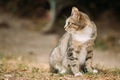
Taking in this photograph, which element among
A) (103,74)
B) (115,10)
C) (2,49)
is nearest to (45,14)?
(115,10)

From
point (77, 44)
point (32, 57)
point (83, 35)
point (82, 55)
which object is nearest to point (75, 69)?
point (82, 55)

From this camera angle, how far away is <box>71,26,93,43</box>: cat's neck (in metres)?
7.29

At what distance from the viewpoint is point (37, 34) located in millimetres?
16391

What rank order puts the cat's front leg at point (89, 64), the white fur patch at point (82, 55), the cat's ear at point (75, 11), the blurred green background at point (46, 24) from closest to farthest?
the cat's ear at point (75, 11) < the white fur patch at point (82, 55) < the cat's front leg at point (89, 64) < the blurred green background at point (46, 24)

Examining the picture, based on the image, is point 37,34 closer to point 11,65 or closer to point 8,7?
point 8,7

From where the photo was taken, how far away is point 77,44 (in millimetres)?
7344

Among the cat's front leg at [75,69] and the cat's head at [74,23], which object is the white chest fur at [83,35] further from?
the cat's front leg at [75,69]

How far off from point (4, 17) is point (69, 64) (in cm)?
1035

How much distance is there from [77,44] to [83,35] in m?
0.19

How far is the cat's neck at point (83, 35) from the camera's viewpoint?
7293 millimetres

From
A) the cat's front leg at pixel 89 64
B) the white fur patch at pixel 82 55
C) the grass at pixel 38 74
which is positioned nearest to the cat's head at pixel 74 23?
the white fur patch at pixel 82 55

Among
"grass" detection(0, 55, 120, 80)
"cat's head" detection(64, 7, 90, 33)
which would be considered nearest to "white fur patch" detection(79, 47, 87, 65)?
"grass" detection(0, 55, 120, 80)

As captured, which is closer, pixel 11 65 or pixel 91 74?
pixel 91 74

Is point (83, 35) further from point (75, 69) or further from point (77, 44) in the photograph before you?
point (75, 69)
